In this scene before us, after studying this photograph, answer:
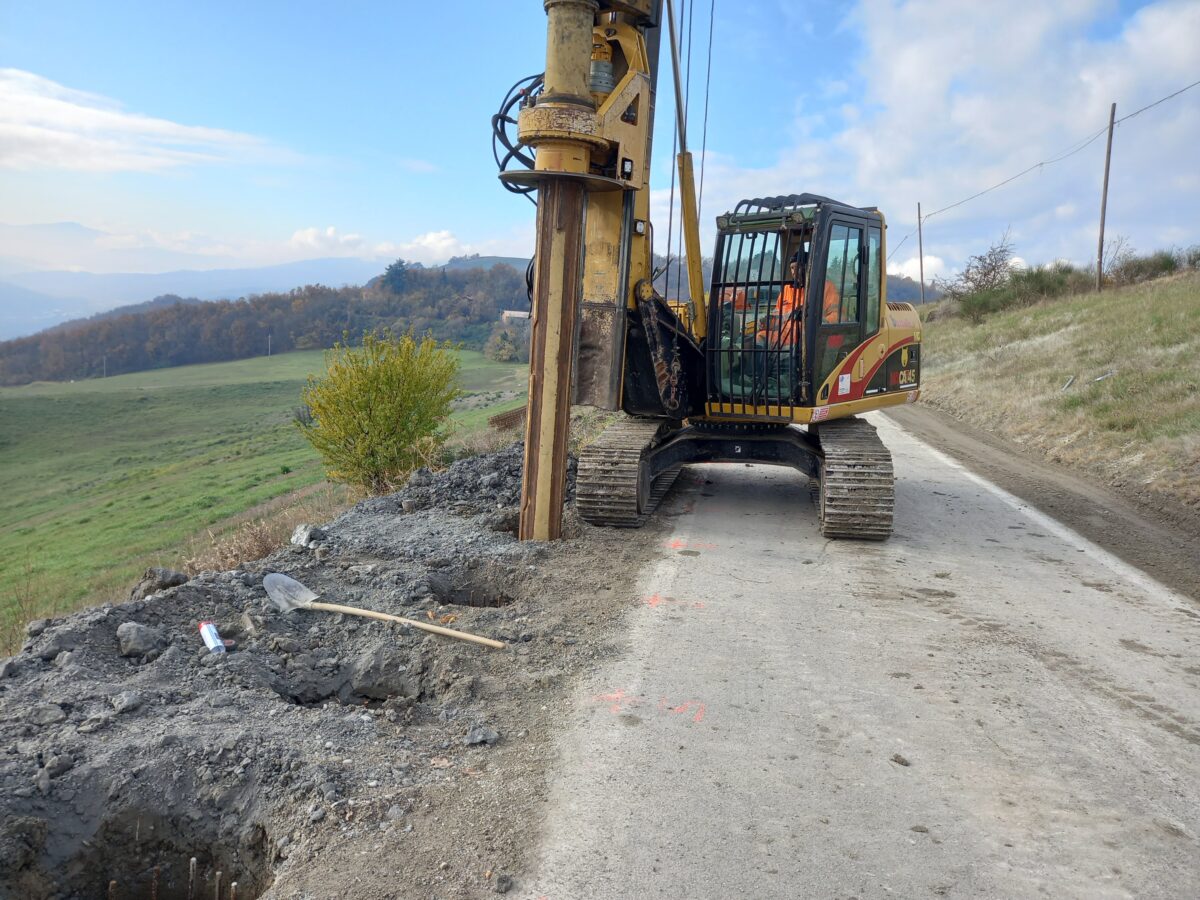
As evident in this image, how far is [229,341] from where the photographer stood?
104188 mm

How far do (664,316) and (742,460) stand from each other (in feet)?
5.87

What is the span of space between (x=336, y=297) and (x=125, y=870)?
115 m

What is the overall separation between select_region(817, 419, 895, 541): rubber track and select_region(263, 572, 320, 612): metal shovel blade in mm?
4525

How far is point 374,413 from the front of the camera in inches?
642

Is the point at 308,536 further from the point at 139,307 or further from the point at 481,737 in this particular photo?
the point at 139,307

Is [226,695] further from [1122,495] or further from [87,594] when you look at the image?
[87,594]

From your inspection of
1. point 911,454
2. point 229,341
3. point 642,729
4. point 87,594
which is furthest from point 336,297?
point 642,729

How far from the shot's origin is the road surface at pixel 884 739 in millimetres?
3348

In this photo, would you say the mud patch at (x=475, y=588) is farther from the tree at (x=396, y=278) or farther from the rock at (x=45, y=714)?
the tree at (x=396, y=278)

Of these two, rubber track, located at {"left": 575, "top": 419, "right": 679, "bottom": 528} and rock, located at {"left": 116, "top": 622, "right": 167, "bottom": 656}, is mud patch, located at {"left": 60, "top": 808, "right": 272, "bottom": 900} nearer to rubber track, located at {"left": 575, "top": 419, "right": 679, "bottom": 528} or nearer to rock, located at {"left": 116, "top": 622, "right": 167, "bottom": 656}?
rock, located at {"left": 116, "top": 622, "right": 167, "bottom": 656}

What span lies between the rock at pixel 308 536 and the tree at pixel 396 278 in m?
114

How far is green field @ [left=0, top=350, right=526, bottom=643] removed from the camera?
84.3ft

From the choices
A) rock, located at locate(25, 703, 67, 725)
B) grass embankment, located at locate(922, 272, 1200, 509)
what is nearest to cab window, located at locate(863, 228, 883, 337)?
grass embankment, located at locate(922, 272, 1200, 509)

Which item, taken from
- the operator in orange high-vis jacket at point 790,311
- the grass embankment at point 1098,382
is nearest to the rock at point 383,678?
the operator in orange high-vis jacket at point 790,311
